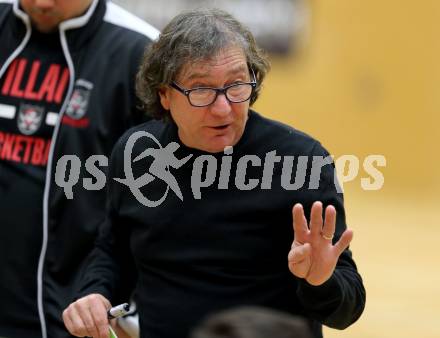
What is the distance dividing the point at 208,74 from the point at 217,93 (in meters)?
0.06

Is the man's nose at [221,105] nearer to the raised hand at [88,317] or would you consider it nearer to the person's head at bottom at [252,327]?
the raised hand at [88,317]

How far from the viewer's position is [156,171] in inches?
132

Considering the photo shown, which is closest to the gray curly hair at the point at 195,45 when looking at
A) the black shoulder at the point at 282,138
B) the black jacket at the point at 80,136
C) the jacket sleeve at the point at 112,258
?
the black shoulder at the point at 282,138

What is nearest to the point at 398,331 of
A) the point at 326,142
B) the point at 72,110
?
the point at 72,110

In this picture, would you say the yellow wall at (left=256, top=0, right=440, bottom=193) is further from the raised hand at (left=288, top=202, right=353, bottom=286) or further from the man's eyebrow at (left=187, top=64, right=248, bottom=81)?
the raised hand at (left=288, top=202, right=353, bottom=286)

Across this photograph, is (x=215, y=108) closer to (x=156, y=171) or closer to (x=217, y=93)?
(x=217, y=93)

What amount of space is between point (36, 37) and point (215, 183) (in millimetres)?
1230

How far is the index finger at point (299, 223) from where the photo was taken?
282 centimetres

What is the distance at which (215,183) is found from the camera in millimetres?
3223

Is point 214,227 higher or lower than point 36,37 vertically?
lower

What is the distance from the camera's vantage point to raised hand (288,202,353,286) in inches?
111

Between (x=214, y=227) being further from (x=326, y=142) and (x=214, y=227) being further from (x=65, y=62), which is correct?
(x=326, y=142)

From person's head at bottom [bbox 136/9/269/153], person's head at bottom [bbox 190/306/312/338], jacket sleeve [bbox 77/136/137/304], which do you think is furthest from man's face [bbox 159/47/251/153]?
person's head at bottom [bbox 190/306/312/338]

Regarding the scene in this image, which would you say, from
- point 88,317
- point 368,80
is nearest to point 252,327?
point 88,317
